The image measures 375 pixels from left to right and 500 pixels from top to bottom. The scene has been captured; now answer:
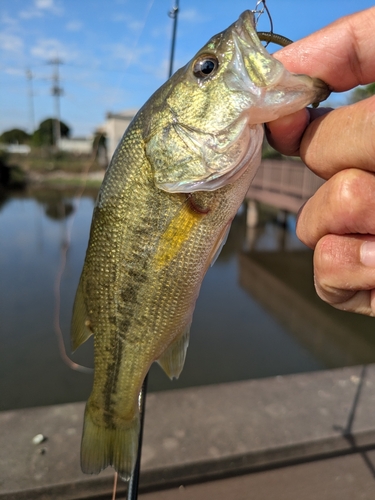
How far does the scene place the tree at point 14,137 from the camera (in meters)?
57.5

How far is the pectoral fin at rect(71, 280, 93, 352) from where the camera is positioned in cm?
150

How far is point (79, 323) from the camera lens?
4.95 ft

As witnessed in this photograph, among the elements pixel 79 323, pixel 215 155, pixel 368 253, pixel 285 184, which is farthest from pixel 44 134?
pixel 368 253

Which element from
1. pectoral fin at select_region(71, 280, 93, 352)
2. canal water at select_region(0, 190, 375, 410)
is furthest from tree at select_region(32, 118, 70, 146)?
pectoral fin at select_region(71, 280, 93, 352)

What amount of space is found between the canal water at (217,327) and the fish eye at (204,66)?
11.1 ft

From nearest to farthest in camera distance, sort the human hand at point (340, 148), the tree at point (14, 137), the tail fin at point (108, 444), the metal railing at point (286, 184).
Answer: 1. the human hand at point (340, 148)
2. the tail fin at point (108, 444)
3. the metal railing at point (286, 184)
4. the tree at point (14, 137)

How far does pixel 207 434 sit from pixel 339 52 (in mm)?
2315

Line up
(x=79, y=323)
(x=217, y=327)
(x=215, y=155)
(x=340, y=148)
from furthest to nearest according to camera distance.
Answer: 1. (x=217, y=327)
2. (x=79, y=323)
3. (x=215, y=155)
4. (x=340, y=148)

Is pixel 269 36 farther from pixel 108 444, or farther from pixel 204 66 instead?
pixel 108 444

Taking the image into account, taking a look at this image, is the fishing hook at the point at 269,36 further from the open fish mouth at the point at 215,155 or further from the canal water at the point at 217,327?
the canal water at the point at 217,327

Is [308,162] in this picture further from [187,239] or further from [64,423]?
[64,423]

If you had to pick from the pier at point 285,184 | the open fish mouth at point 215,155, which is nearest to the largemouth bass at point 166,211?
the open fish mouth at point 215,155

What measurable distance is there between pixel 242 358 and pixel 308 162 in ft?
16.0

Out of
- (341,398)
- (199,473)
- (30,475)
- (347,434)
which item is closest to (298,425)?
(347,434)
